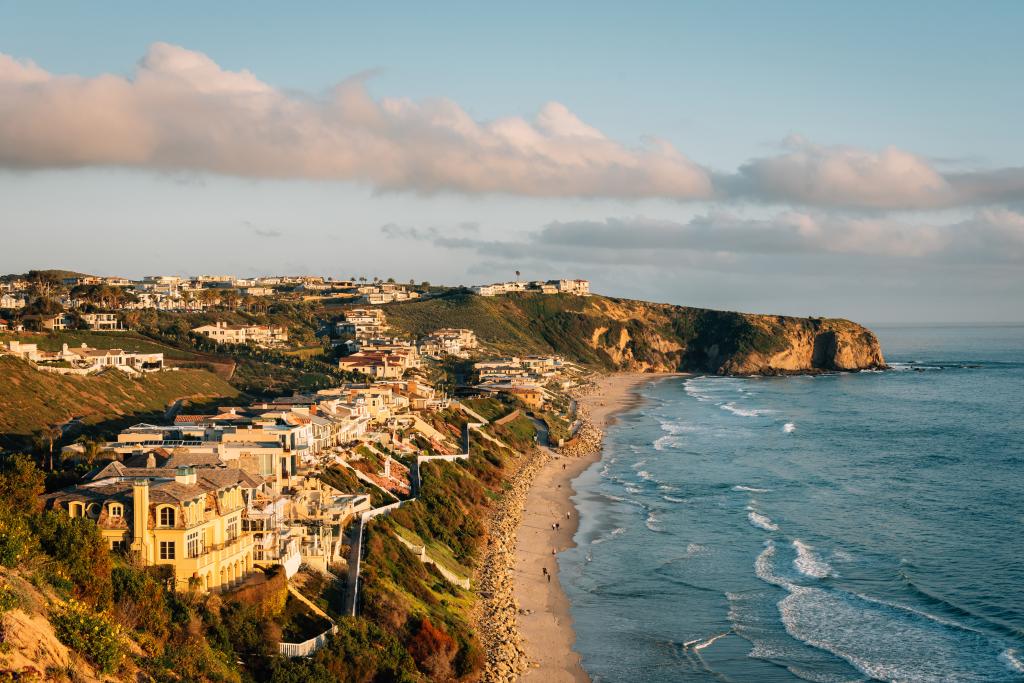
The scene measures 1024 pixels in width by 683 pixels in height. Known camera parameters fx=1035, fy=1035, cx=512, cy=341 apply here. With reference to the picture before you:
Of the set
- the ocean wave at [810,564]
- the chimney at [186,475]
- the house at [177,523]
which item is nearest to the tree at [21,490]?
the house at [177,523]

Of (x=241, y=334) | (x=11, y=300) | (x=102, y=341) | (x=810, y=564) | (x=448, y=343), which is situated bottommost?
(x=810, y=564)

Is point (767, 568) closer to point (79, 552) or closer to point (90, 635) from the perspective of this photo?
point (79, 552)

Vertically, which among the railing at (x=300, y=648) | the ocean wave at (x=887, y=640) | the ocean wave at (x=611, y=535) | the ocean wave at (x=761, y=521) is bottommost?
the ocean wave at (x=611, y=535)

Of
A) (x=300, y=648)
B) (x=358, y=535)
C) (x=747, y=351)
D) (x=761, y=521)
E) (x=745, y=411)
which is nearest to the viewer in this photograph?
(x=300, y=648)

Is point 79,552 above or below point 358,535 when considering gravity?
above

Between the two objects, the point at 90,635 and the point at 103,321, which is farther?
the point at 103,321

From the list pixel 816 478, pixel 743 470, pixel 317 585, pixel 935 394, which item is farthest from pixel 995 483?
pixel 935 394

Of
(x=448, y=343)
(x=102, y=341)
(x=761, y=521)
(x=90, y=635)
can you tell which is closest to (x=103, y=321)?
(x=102, y=341)

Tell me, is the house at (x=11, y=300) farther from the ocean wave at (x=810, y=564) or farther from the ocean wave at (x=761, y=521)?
the ocean wave at (x=810, y=564)

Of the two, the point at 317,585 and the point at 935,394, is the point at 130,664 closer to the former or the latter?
the point at 317,585
